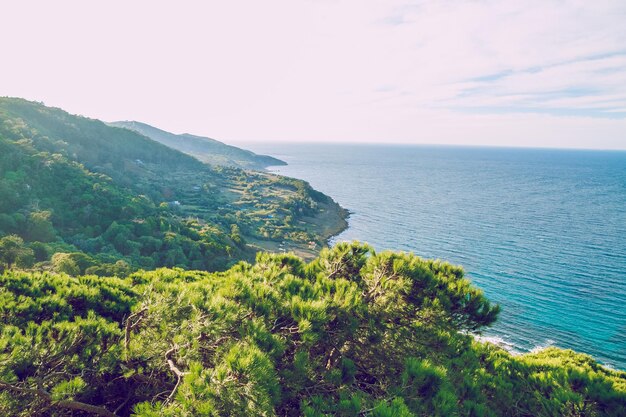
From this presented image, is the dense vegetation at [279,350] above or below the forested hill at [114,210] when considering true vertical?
above

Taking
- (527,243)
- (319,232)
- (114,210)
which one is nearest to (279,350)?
(114,210)

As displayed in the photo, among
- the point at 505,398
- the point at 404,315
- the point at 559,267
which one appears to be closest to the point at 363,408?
the point at 404,315

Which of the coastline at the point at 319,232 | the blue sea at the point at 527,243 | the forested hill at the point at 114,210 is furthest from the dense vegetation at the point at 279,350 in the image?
the coastline at the point at 319,232

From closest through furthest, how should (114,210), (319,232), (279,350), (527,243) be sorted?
1. (279,350)
2. (114,210)
3. (527,243)
4. (319,232)

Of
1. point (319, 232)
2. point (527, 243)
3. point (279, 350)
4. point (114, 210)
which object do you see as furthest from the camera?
point (319, 232)

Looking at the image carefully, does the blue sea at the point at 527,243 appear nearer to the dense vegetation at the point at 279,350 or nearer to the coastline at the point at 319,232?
the coastline at the point at 319,232

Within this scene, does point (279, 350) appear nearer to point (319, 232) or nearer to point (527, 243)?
point (527, 243)

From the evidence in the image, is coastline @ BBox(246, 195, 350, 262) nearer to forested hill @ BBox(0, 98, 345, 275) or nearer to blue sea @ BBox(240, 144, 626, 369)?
forested hill @ BBox(0, 98, 345, 275)
